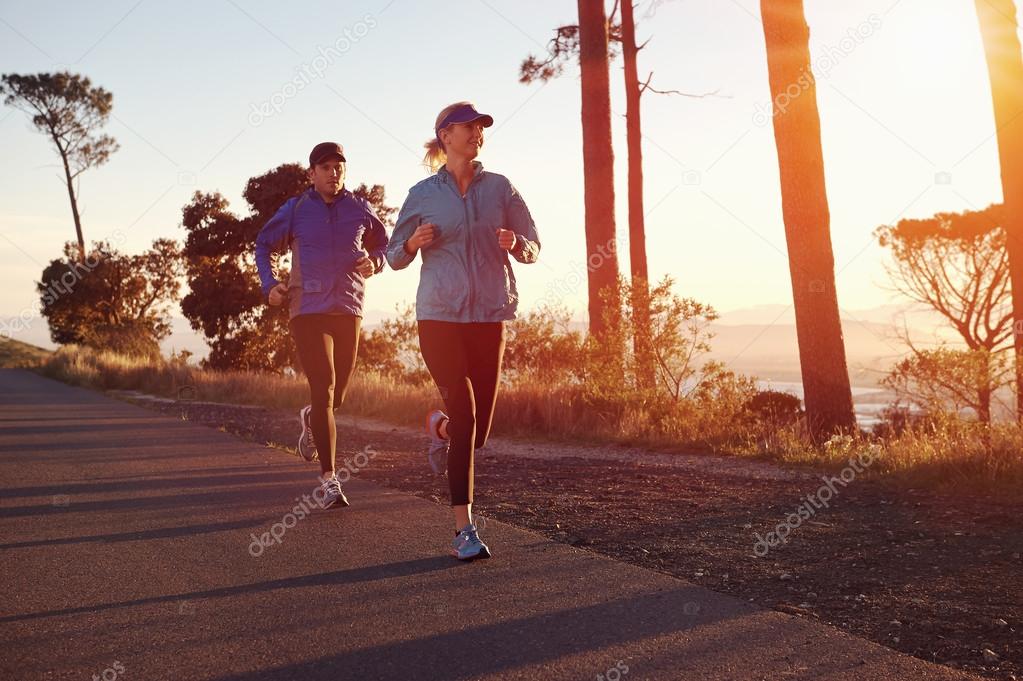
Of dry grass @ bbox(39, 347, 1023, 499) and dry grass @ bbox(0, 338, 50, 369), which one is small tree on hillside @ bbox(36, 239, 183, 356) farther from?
dry grass @ bbox(39, 347, 1023, 499)

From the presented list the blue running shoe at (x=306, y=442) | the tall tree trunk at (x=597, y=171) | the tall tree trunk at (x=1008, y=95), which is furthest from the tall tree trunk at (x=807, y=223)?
the blue running shoe at (x=306, y=442)

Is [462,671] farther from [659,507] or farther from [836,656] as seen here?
[659,507]

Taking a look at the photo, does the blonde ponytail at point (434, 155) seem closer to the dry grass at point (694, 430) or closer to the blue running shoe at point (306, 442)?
the blue running shoe at point (306, 442)

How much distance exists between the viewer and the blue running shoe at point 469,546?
454cm

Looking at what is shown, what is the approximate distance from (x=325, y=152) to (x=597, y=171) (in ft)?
33.1

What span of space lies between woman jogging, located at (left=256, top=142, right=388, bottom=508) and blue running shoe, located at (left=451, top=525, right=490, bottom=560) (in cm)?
165

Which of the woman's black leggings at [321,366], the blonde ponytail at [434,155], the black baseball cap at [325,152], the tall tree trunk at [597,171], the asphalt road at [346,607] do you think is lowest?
the asphalt road at [346,607]

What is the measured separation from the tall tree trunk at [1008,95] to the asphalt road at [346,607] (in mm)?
10373

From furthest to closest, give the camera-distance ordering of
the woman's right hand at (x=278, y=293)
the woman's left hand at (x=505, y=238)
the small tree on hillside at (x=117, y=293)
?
the small tree on hillside at (x=117, y=293), the woman's right hand at (x=278, y=293), the woman's left hand at (x=505, y=238)

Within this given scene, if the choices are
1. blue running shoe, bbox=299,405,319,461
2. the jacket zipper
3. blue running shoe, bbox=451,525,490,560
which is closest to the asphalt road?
blue running shoe, bbox=451,525,490,560

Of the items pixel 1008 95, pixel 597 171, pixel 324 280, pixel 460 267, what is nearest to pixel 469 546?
pixel 460 267

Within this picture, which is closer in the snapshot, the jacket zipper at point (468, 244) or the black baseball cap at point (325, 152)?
the jacket zipper at point (468, 244)

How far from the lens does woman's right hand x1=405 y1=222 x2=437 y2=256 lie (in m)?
4.61

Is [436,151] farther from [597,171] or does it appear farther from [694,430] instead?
[597,171]
